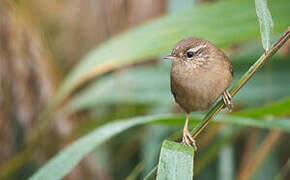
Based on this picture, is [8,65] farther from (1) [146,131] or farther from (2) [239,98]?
(2) [239,98]

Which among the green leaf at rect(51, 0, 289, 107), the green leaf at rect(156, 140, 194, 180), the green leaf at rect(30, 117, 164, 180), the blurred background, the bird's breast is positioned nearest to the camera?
the green leaf at rect(156, 140, 194, 180)

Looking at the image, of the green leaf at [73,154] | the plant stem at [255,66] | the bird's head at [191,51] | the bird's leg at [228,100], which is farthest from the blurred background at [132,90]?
the plant stem at [255,66]

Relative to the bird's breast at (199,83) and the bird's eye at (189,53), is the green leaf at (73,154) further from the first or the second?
the bird's eye at (189,53)

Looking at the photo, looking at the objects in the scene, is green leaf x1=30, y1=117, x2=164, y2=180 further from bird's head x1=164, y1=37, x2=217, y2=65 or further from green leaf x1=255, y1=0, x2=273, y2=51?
green leaf x1=255, y1=0, x2=273, y2=51

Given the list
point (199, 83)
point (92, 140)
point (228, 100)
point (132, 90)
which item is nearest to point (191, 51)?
point (199, 83)

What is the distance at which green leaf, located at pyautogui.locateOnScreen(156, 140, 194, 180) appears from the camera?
4.73 ft

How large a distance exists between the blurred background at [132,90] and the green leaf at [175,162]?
99 centimetres

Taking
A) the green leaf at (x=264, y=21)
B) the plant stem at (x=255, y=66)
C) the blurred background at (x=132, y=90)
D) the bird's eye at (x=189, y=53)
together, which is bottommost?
the blurred background at (x=132, y=90)

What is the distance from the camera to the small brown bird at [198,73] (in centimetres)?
223

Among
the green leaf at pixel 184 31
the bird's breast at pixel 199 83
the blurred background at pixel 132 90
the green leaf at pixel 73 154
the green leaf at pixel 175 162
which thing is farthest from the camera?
the blurred background at pixel 132 90

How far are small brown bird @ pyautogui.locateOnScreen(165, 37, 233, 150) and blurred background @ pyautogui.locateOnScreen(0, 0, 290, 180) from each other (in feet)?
0.49

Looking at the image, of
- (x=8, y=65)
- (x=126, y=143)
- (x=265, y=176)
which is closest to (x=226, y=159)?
(x=265, y=176)

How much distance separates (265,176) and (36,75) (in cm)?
160

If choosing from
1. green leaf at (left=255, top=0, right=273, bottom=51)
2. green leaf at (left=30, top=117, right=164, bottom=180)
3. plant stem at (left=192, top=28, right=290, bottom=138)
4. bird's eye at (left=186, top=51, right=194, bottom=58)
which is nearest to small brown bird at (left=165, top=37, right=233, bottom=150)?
bird's eye at (left=186, top=51, right=194, bottom=58)
